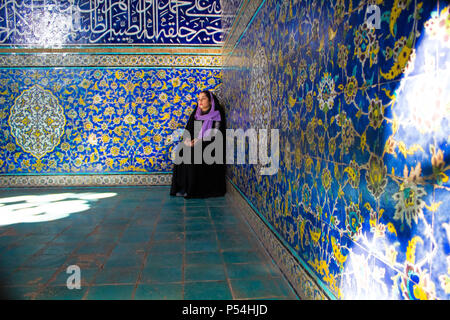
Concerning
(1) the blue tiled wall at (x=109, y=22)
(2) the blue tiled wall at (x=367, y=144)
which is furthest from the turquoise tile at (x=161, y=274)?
(1) the blue tiled wall at (x=109, y=22)

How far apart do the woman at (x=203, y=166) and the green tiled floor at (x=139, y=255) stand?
0.49 m

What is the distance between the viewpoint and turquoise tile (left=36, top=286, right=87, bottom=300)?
1630mm

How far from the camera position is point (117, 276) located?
6.15 feet

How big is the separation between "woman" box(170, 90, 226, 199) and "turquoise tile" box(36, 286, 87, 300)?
2316mm

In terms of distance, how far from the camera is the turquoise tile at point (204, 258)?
208 centimetres

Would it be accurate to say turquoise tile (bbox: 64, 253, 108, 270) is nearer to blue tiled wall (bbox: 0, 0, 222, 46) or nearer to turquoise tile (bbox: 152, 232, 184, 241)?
turquoise tile (bbox: 152, 232, 184, 241)

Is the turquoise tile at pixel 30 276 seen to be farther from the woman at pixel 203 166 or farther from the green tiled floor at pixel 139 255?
the woman at pixel 203 166

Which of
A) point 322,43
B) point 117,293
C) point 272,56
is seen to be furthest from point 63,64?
point 322,43

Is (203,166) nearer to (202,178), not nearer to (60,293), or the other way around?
(202,178)

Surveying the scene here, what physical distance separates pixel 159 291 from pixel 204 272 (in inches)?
12.4

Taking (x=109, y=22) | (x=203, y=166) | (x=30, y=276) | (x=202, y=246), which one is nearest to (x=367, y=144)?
(x=202, y=246)

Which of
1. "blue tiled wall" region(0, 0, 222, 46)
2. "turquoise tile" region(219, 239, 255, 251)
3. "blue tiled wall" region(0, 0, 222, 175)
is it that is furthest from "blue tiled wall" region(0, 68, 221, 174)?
"turquoise tile" region(219, 239, 255, 251)

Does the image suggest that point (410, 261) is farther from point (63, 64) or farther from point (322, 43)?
point (63, 64)
